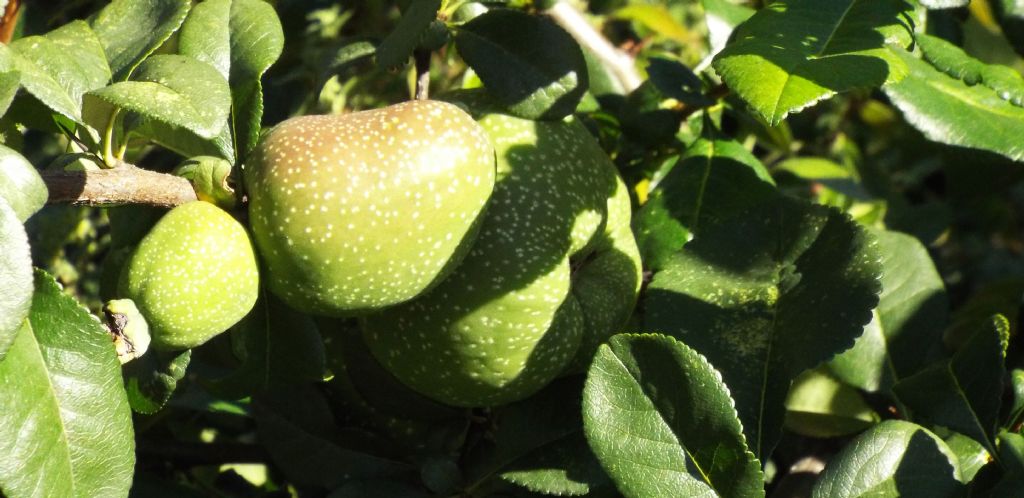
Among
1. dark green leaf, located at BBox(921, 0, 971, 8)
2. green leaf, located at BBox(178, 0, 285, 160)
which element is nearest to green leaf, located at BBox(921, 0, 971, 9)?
dark green leaf, located at BBox(921, 0, 971, 8)

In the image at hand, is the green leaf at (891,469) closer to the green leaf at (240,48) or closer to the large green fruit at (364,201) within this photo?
the large green fruit at (364,201)

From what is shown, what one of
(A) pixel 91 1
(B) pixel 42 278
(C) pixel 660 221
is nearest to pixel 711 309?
(C) pixel 660 221

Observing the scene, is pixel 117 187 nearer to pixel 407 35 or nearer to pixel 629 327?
pixel 407 35

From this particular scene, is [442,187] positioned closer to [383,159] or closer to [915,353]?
[383,159]

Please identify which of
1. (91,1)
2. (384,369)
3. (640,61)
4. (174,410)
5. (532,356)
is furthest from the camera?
(91,1)

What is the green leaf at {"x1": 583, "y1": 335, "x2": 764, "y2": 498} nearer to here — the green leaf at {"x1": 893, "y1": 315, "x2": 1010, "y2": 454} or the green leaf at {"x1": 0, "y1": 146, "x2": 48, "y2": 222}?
the green leaf at {"x1": 893, "y1": 315, "x2": 1010, "y2": 454}

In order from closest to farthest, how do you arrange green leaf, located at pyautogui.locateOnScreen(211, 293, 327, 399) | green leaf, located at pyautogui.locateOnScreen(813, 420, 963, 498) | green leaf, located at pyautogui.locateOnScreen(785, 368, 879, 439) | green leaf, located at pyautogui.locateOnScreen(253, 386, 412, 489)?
1. green leaf, located at pyautogui.locateOnScreen(813, 420, 963, 498)
2. green leaf, located at pyautogui.locateOnScreen(211, 293, 327, 399)
3. green leaf, located at pyautogui.locateOnScreen(253, 386, 412, 489)
4. green leaf, located at pyautogui.locateOnScreen(785, 368, 879, 439)
